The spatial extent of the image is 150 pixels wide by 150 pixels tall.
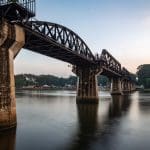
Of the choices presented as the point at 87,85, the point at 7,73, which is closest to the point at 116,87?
the point at 87,85

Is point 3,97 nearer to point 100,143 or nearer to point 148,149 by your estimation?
point 100,143

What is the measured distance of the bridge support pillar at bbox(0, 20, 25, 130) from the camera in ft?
101

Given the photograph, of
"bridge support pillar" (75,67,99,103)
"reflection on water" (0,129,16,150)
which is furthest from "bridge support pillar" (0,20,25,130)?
"bridge support pillar" (75,67,99,103)

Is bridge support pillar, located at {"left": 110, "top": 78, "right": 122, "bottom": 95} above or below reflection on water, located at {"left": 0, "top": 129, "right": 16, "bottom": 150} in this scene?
above

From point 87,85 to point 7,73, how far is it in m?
51.0

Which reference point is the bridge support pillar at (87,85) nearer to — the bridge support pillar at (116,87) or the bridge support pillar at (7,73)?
the bridge support pillar at (7,73)

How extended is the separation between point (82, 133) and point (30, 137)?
599 centimetres

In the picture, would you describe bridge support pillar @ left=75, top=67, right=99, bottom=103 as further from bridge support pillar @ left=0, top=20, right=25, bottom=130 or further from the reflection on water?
the reflection on water

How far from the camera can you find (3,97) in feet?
102

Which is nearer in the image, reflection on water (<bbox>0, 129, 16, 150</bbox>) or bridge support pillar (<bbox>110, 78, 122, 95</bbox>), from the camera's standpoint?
reflection on water (<bbox>0, 129, 16, 150</bbox>)

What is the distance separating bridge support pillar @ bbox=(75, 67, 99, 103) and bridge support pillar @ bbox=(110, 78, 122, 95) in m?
61.8

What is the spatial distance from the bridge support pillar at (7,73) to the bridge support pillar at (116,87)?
11232cm

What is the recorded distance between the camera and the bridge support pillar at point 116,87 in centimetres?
14188

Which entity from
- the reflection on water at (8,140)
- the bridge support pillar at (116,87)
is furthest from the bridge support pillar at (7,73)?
the bridge support pillar at (116,87)
